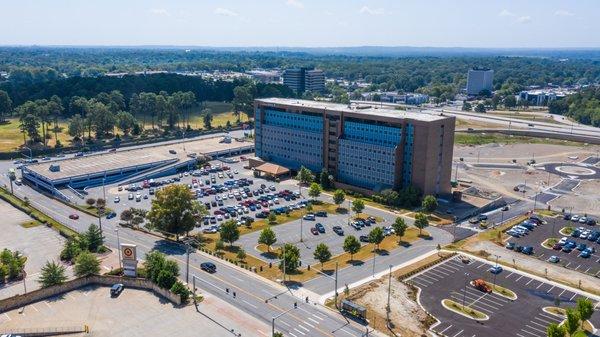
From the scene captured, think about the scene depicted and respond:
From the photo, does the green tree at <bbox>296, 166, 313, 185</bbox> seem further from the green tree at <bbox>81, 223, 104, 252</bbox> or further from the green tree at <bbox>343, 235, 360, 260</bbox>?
the green tree at <bbox>81, 223, 104, 252</bbox>

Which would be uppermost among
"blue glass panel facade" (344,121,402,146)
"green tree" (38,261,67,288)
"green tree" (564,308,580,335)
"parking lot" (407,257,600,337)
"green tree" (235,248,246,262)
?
"blue glass panel facade" (344,121,402,146)

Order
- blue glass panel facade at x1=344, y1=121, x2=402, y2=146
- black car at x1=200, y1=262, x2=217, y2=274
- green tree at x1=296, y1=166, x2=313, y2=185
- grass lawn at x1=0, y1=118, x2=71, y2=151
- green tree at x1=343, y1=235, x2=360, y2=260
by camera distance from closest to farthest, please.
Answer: black car at x1=200, y1=262, x2=217, y2=274
green tree at x1=343, y1=235, x2=360, y2=260
blue glass panel facade at x1=344, y1=121, x2=402, y2=146
green tree at x1=296, y1=166, x2=313, y2=185
grass lawn at x1=0, y1=118, x2=71, y2=151

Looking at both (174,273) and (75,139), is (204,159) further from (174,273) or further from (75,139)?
(174,273)

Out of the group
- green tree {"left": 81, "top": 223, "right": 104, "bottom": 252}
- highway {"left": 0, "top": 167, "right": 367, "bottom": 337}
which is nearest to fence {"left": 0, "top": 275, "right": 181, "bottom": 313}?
highway {"left": 0, "top": 167, "right": 367, "bottom": 337}

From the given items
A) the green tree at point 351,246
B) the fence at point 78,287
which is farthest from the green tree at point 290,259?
the fence at point 78,287

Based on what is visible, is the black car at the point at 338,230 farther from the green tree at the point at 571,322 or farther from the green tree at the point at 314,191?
the green tree at the point at 571,322
